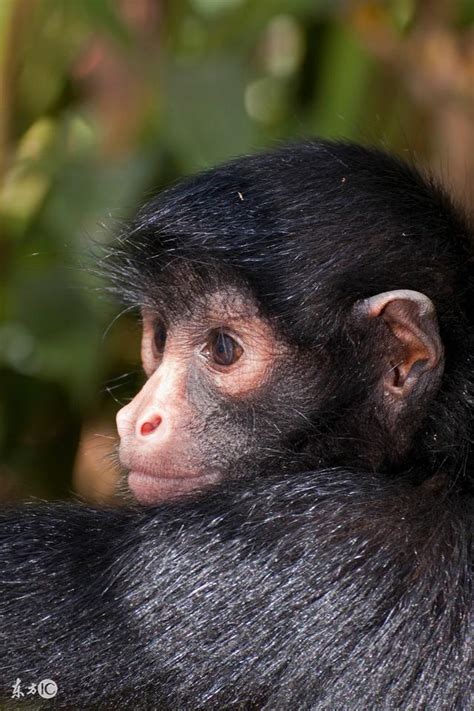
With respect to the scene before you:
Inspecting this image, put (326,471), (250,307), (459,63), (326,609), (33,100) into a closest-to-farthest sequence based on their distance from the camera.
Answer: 1. (326,609)
2. (326,471)
3. (250,307)
4. (459,63)
5. (33,100)

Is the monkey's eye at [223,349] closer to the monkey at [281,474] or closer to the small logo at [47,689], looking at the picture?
the monkey at [281,474]

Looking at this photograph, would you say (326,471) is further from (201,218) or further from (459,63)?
(459,63)

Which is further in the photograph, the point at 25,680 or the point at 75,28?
the point at 75,28

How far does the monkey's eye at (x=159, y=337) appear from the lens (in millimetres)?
4090

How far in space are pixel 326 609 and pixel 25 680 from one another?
0.83 m

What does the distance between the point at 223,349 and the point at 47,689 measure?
3.73ft

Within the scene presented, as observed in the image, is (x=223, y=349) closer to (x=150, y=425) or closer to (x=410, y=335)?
(x=150, y=425)

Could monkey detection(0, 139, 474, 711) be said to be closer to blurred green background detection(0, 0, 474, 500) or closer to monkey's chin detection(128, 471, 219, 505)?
monkey's chin detection(128, 471, 219, 505)

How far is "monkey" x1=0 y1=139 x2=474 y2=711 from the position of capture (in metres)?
3.14

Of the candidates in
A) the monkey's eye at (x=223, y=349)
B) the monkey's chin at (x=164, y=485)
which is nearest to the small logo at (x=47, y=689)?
the monkey's chin at (x=164, y=485)

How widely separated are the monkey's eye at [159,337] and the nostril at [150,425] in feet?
1.40

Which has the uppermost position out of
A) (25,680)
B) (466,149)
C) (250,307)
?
(466,149)

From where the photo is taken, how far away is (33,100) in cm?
706

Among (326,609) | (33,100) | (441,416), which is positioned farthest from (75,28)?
(326,609)
